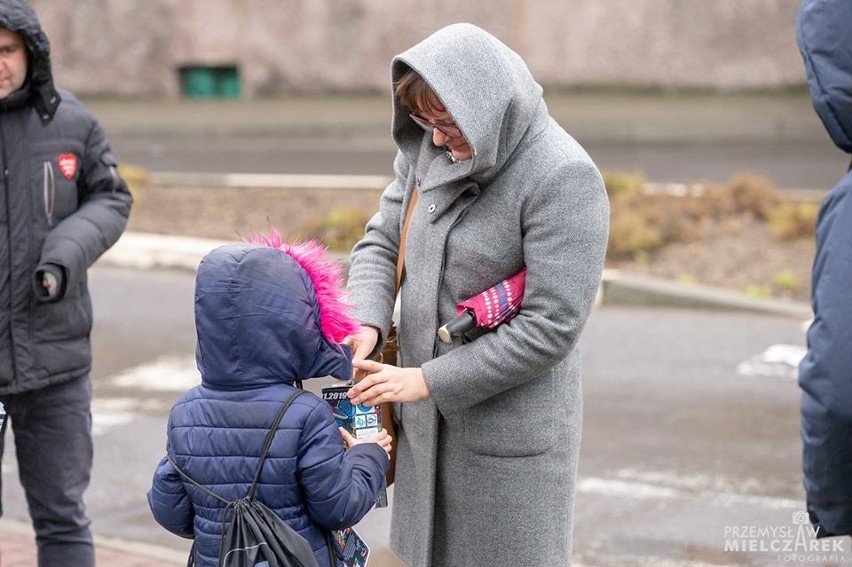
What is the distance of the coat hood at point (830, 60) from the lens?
2.50 meters

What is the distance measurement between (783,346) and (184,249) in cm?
511

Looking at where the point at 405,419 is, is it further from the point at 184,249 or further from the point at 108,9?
the point at 108,9

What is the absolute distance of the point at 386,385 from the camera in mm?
3312

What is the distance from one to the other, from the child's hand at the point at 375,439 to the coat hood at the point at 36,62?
1.69m

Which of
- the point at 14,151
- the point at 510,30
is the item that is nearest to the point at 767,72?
the point at 510,30

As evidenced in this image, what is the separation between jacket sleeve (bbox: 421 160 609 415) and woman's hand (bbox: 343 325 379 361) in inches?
11.1

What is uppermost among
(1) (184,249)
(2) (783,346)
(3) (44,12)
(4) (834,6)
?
(4) (834,6)

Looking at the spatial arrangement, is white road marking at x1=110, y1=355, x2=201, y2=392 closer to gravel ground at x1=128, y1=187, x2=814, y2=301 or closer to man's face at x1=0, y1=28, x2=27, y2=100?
gravel ground at x1=128, y1=187, x2=814, y2=301

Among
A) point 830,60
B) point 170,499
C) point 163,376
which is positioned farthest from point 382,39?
point 830,60

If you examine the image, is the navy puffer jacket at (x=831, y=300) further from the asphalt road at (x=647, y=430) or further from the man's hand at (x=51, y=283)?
the man's hand at (x=51, y=283)

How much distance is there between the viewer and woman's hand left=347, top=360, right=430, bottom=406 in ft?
10.8

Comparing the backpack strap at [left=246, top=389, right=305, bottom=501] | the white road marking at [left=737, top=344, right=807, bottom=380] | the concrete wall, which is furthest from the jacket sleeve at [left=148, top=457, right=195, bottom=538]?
the concrete wall

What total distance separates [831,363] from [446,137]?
1288 mm

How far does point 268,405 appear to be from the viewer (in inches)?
123
